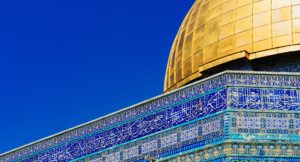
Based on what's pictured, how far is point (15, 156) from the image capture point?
537 inches

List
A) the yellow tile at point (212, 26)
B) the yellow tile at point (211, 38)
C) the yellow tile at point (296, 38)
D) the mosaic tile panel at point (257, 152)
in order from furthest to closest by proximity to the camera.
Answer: the yellow tile at point (212, 26)
the yellow tile at point (211, 38)
the yellow tile at point (296, 38)
the mosaic tile panel at point (257, 152)

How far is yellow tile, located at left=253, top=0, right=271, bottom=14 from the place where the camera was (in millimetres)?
12945

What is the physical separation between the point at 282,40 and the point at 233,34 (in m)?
0.87

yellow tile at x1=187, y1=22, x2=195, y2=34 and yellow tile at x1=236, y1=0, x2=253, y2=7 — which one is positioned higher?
yellow tile at x1=236, y1=0, x2=253, y2=7

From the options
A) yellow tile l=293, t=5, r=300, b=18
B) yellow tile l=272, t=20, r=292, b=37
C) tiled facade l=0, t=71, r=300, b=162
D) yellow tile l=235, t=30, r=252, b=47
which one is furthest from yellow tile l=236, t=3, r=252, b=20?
tiled facade l=0, t=71, r=300, b=162

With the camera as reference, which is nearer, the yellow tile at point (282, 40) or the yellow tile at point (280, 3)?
the yellow tile at point (282, 40)

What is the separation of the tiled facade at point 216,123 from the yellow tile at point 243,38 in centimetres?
202

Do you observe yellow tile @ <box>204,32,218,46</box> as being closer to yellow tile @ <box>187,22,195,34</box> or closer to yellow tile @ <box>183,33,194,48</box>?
yellow tile @ <box>183,33,194,48</box>

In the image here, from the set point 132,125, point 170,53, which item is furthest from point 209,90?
point 170,53

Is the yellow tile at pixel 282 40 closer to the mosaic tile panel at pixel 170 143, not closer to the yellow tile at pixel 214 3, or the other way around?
the yellow tile at pixel 214 3

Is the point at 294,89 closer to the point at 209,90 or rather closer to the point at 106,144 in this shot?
the point at 209,90

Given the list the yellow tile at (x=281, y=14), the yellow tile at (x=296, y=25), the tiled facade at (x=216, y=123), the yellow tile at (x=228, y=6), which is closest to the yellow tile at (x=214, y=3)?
the yellow tile at (x=228, y=6)

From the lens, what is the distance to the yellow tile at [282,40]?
40.8ft

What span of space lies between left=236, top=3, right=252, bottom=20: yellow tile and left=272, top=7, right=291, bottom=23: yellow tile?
438 mm
